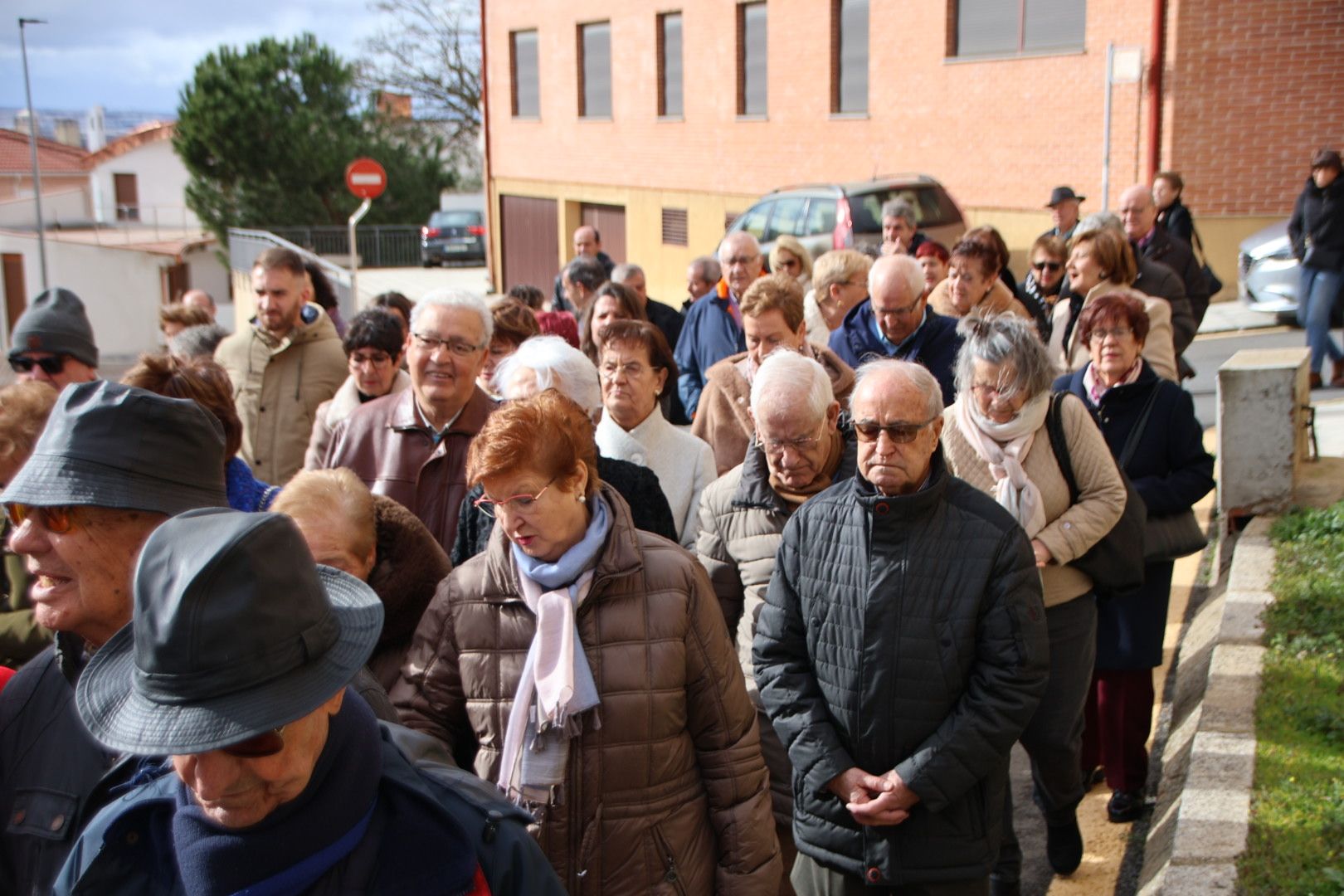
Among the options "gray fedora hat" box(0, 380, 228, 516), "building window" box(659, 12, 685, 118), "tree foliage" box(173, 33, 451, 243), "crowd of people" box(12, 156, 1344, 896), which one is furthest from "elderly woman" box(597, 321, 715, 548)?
"tree foliage" box(173, 33, 451, 243)

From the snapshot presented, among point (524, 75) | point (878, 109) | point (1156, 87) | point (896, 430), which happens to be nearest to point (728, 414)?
point (896, 430)

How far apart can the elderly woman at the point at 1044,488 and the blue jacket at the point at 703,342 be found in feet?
10.8

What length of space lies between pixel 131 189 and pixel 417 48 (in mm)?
30117

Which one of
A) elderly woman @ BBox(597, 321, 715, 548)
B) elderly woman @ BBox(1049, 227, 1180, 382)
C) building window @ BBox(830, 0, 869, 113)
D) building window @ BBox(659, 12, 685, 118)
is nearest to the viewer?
elderly woman @ BBox(597, 321, 715, 548)

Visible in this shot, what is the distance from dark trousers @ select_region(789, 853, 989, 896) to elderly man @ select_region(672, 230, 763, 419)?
3919 mm

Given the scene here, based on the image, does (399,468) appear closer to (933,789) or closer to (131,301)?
(933,789)

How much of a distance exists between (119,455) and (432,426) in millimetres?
2418

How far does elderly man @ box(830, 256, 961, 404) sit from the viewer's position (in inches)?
249

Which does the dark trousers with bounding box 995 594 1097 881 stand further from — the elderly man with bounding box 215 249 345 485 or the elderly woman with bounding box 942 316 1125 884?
the elderly man with bounding box 215 249 345 485

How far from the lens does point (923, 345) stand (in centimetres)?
645

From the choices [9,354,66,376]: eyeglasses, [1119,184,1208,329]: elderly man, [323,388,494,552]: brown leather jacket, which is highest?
[1119,184,1208,329]: elderly man

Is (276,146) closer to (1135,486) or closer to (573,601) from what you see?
(1135,486)

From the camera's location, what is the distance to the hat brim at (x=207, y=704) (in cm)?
190

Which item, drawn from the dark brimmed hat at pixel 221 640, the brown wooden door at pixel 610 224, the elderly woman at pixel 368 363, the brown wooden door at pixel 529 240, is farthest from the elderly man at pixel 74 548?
the brown wooden door at pixel 529 240
